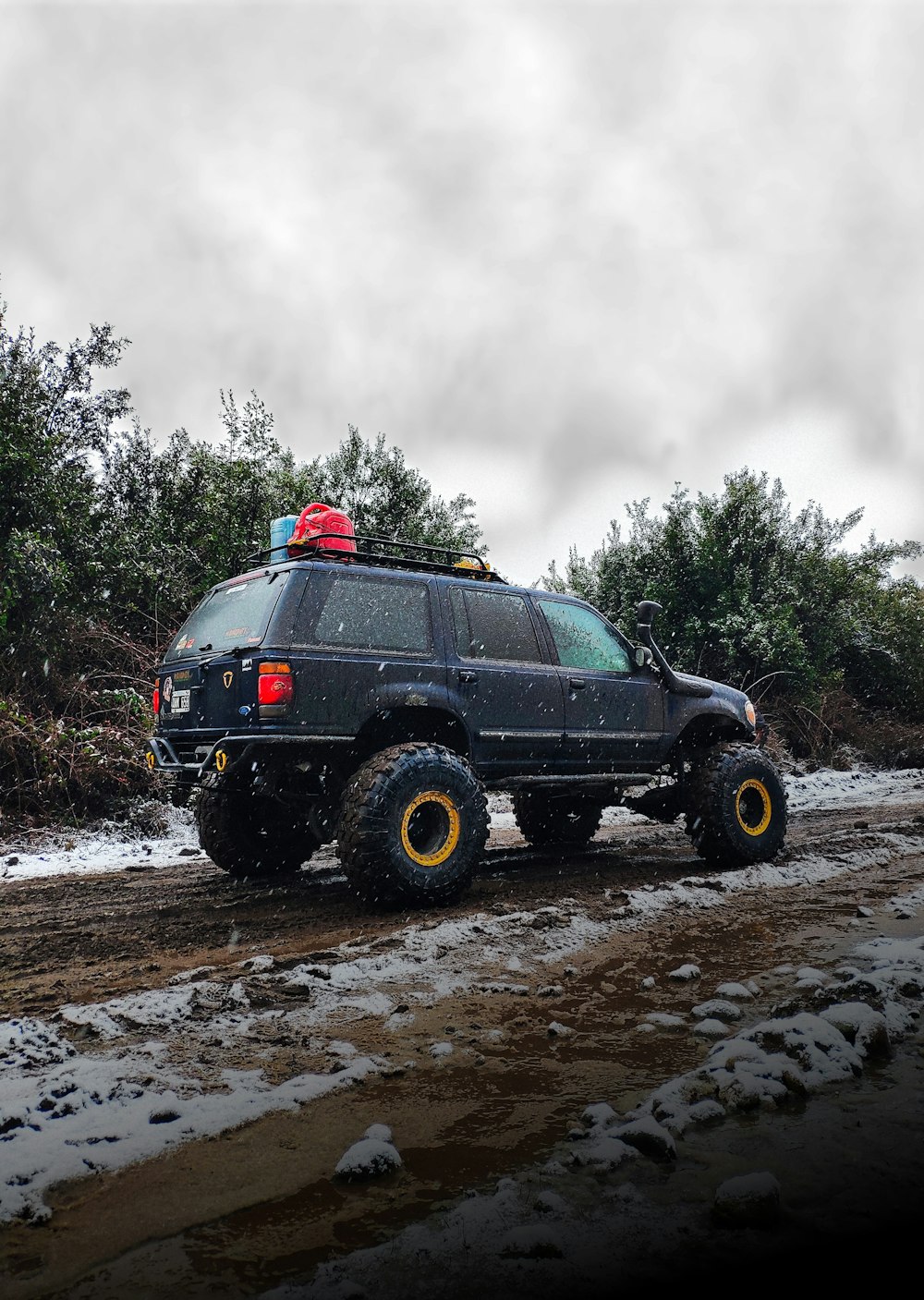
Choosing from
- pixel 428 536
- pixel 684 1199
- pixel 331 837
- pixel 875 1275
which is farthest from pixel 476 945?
pixel 428 536

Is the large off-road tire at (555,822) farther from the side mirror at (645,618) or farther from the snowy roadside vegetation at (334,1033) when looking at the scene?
the snowy roadside vegetation at (334,1033)

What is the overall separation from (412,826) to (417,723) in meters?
0.67

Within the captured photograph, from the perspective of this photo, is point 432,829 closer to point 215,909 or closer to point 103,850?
point 215,909

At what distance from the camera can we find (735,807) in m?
5.82

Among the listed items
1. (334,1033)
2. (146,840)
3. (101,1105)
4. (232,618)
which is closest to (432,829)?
(232,618)

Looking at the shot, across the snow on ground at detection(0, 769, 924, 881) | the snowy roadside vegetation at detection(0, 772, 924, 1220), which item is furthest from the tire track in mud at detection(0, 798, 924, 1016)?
the snow on ground at detection(0, 769, 924, 881)

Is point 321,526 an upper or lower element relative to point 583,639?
upper

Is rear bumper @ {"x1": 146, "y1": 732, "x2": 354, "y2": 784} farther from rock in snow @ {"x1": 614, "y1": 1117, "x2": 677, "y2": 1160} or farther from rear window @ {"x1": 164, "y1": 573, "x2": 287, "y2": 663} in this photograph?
rock in snow @ {"x1": 614, "y1": 1117, "x2": 677, "y2": 1160}

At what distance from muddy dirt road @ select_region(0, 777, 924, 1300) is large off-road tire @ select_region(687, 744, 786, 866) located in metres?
0.28

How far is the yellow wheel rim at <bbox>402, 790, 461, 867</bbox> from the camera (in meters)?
4.57

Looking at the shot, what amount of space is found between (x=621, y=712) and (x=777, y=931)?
7.64 feet

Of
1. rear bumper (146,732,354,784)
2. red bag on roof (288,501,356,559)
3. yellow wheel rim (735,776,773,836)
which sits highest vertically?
red bag on roof (288,501,356,559)

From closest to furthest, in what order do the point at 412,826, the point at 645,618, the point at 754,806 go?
the point at 412,826
the point at 754,806
the point at 645,618

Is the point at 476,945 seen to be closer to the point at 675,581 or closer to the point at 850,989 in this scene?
the point at 850,989
